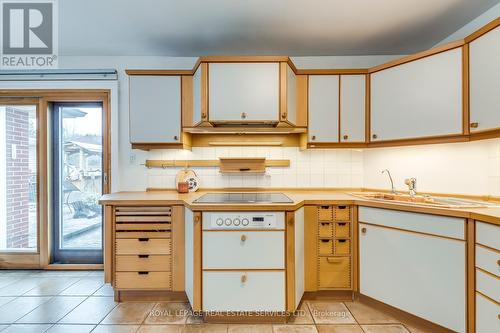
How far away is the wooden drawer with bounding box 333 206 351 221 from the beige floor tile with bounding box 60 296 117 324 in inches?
82.3

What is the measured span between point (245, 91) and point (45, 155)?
2449mm

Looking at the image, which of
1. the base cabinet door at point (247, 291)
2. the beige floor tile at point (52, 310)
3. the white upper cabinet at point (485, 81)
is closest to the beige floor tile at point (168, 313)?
the base cabinet door at point (247, 291)

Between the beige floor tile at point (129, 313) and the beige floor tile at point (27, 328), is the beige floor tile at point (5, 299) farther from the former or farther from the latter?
the beige floor tile at point (129, 313)

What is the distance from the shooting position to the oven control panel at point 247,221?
6.19 ft

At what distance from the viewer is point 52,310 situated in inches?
82.5

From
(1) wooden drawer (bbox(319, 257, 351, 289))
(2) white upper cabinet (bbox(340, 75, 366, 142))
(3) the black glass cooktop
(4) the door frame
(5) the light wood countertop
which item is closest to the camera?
(5) the light wood countertop

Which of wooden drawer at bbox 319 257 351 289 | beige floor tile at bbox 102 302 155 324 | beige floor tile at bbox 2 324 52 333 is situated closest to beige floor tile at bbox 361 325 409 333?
wooden drawer at bbox 319 257 351 289

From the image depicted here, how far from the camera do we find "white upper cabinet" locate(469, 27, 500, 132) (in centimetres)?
163

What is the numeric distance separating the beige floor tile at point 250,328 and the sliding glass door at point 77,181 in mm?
1974

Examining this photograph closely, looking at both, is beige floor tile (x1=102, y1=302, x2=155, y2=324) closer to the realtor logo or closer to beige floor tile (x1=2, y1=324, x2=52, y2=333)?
beige floor tile (x1=2, y1=324, x2=52, y2=333)

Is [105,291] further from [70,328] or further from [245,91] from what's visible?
[245,91]

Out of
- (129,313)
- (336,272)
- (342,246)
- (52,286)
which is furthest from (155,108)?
(336,272)

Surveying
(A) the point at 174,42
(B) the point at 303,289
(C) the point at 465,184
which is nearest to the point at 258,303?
(B) the point at 303,289

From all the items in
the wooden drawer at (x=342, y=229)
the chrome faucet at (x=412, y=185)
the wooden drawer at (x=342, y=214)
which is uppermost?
the chrome faucet at (x=412, y=185)
